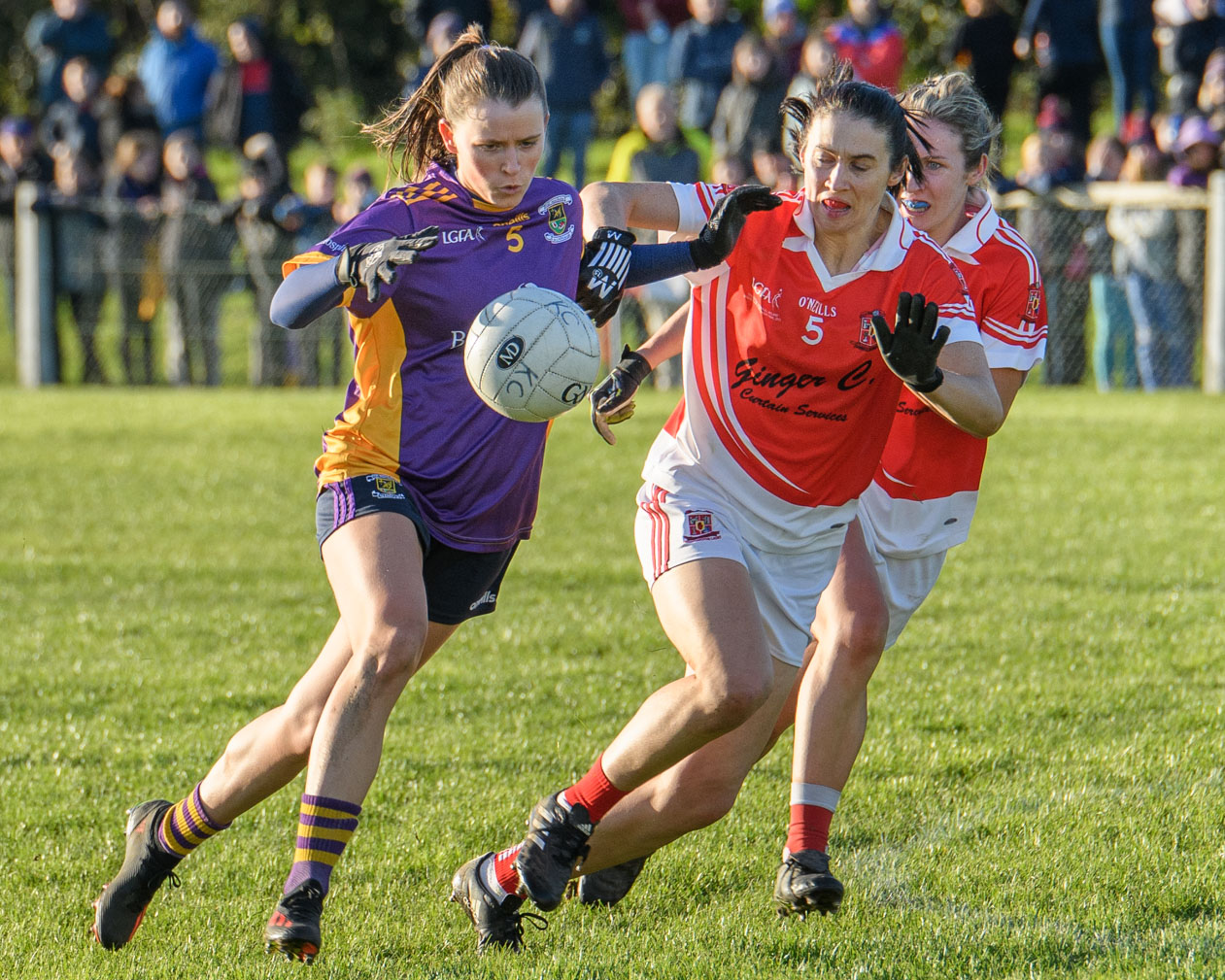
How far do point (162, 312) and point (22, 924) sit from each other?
14.7 metres

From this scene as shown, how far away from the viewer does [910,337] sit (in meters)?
3.86

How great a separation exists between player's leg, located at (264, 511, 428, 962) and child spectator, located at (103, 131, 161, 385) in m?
13.0

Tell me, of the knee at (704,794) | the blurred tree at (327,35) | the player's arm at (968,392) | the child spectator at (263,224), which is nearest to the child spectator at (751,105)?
the child spectator at (263,224)

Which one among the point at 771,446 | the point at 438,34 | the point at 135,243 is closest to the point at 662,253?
the point at 771,446

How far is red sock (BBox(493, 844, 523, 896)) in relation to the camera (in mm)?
4047

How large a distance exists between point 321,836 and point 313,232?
1231 cm

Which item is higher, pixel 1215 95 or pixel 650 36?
pixel 650 36

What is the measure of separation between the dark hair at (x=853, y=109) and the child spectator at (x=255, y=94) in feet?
43.7

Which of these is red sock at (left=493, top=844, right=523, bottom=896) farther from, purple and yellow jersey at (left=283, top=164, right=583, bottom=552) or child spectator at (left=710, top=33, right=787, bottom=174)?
child spectator at (left=710, top=33, right=787, bottom=174)

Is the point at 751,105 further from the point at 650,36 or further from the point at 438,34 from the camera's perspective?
the point at 438,34

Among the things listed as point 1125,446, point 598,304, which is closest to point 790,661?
point 598,304

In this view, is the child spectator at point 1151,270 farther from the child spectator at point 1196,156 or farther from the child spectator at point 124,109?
the child spectator at point 124,109

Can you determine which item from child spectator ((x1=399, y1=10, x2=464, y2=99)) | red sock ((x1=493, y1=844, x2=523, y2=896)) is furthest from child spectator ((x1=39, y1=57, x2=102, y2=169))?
red sock ((x1=493, y1=844, x2=523, y2=896))

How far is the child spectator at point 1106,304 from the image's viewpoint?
13801 millimetres
